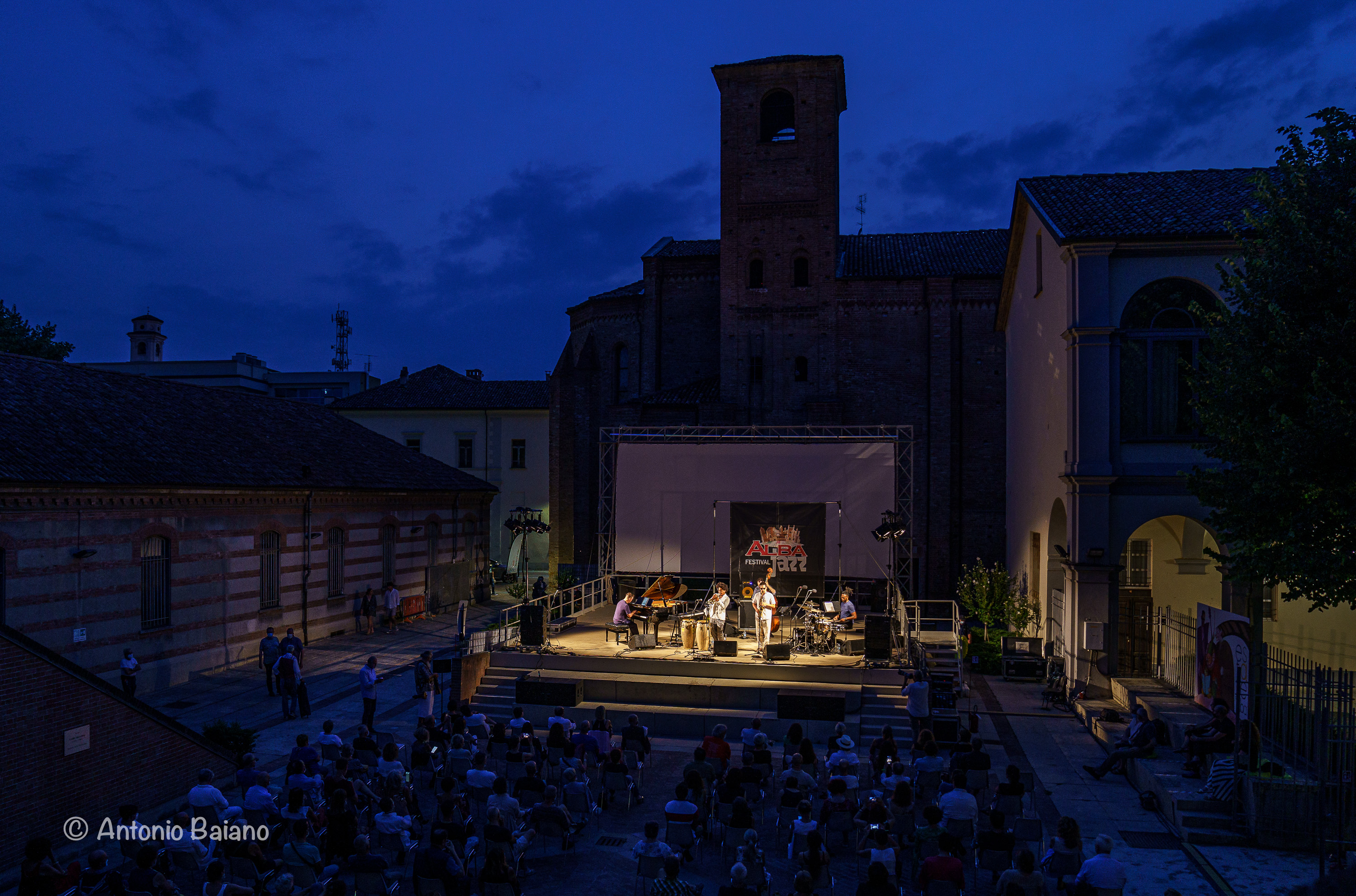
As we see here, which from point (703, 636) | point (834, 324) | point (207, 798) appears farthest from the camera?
point (834, 324)

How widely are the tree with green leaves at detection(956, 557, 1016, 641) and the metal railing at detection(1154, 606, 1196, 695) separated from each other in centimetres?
522

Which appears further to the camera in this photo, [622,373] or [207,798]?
[622,373]

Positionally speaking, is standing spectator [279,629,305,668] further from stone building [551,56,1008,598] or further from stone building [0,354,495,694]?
stone building [551,56,1008,598]

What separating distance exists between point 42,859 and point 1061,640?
19.1 metres

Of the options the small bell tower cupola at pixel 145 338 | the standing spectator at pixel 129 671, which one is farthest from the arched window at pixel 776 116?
the small bell tower cupola at pixel 145 338

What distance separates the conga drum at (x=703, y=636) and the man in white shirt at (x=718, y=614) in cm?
17

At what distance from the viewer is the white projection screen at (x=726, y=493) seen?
1012 inches

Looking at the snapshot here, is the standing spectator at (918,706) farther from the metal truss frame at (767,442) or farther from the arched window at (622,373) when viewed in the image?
the arched window at (622,373)

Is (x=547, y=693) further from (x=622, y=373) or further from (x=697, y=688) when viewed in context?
(x=622, y=373)

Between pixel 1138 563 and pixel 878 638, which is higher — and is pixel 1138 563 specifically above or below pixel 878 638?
above

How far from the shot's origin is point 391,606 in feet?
88.5

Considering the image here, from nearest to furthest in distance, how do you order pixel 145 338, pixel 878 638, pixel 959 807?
1. pixel 959 807
2. pixel 878 638
3. pixel 145 338

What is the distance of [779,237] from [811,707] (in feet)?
71.3

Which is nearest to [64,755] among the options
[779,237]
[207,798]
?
[207,798]
